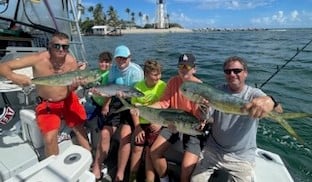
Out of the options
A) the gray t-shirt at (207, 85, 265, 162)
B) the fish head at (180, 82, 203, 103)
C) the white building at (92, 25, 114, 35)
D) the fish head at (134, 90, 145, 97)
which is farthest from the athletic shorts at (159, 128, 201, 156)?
the white building at (92, 25, 114, 35)

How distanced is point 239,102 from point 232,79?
1.59 feet

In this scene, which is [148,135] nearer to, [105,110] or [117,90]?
[117,90]

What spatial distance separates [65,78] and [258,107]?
211cm

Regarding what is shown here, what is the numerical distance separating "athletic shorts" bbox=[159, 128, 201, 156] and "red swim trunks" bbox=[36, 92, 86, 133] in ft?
3.81

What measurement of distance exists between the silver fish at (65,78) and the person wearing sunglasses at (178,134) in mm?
812

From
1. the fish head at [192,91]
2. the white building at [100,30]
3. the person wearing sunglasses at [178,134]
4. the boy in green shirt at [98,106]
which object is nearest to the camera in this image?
the fish head at [192,91]

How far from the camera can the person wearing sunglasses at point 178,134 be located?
3156 mm

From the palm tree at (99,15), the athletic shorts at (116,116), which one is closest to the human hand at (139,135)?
the athletic shorts at (116,116)

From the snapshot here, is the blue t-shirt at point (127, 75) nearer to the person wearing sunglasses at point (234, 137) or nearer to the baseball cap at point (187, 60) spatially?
the baseball cap at point (187, 60)

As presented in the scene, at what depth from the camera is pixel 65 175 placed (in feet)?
6.95

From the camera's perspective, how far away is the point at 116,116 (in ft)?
12.4

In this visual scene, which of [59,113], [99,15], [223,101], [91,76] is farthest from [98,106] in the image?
[99,15]

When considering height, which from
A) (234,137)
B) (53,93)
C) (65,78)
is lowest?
(234,137)


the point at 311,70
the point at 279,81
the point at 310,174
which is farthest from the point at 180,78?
the point at 311,70
